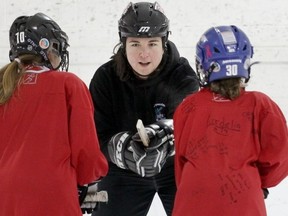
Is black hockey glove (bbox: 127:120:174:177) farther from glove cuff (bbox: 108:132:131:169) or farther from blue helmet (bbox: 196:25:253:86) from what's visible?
blue helmet (bbox: 196:25:253:86)

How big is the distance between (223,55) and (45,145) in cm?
52

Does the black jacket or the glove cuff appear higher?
the black jacket

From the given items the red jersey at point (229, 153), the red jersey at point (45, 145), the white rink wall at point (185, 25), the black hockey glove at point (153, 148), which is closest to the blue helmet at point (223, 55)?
the red jersey at point (229, 153)

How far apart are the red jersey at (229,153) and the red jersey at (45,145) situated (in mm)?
261

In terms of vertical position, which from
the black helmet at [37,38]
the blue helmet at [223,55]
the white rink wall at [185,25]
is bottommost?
the white rink wall at [185,25]

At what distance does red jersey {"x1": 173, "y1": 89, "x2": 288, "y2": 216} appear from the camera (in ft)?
4.80

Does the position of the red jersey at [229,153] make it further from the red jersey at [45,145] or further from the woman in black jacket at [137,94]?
the woman in black jacket at [137,94]

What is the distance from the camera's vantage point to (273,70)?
3660 millimetres

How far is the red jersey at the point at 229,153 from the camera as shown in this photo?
4.80 ft

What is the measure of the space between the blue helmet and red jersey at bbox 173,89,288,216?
0.20ft

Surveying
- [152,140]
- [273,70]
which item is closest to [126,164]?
[152,140]

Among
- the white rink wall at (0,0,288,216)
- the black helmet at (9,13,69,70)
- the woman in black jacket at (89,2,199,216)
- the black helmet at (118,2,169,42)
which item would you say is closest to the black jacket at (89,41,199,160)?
the woman in black jacket at (89,2,199,216)

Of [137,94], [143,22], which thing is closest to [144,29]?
[143,22]

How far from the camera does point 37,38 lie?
1640 millimetres
